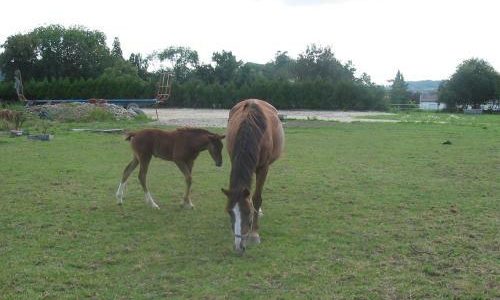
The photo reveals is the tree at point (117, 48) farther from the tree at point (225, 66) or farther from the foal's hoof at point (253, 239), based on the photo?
the foal's hoof at point (253, 239)

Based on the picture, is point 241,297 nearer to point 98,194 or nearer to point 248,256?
point 248,256

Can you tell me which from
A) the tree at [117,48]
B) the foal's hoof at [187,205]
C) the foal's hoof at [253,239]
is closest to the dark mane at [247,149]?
the foal's hoof at [253,239]

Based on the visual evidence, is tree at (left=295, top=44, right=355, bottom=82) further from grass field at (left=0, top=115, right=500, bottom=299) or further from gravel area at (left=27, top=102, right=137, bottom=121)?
grass field at (left=0, top=115, right=500, bottom=299)

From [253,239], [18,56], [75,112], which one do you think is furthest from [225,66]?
[253,239]

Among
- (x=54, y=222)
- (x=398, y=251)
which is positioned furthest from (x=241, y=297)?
(x=54, y=222)

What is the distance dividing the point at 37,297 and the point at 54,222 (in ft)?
8.88

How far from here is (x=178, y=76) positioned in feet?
294

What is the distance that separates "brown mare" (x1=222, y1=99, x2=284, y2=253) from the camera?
5559 millimetres

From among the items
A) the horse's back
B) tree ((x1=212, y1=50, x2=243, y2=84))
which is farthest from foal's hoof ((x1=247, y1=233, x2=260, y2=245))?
tree ((x1=212, y1=50, x2=243, y2=84))

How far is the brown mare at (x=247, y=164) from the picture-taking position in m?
5.56

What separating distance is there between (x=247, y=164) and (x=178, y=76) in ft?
281

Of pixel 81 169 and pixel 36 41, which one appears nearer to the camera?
pixel 81 169

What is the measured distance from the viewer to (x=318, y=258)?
18.5ft

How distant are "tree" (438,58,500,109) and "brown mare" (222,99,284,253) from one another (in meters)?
67.4
